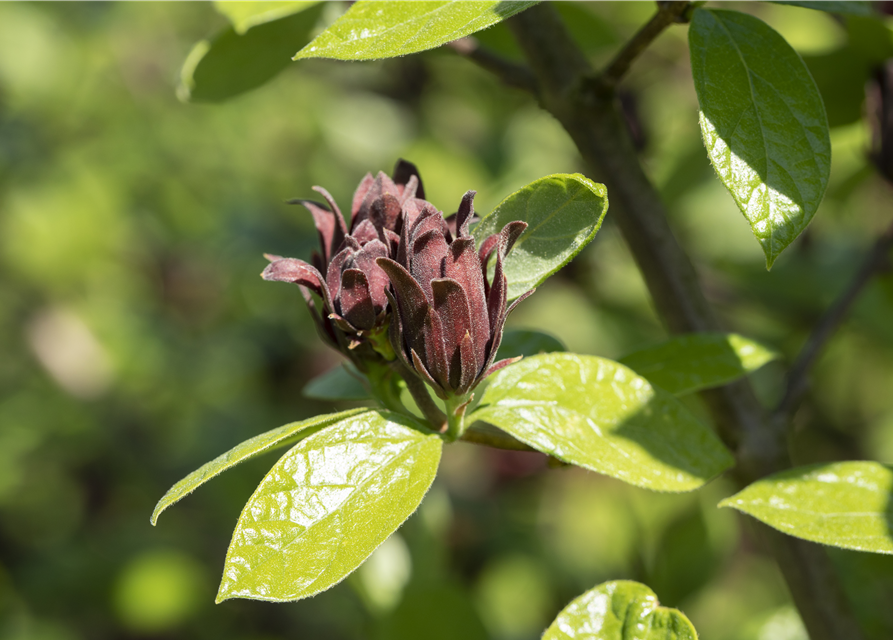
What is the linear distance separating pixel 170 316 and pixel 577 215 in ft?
8.04

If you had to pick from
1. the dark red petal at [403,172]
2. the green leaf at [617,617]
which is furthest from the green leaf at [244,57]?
the green leaf at [617,617]

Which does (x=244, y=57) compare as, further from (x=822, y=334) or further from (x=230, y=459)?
(x=822, y=334)

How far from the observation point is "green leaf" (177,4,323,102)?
3.04ft

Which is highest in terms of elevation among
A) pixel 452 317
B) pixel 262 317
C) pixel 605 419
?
pixel 452 317

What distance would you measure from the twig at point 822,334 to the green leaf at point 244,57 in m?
0.70

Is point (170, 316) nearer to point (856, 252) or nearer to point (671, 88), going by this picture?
point (671, 88)

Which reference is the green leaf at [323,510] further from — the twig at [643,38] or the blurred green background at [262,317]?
the blurred green background at [262,317]

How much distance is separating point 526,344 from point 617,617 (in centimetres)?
30

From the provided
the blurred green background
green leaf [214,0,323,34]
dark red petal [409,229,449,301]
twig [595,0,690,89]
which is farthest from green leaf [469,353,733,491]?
the blurred green background


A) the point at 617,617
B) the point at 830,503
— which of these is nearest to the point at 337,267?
the point at 617,617

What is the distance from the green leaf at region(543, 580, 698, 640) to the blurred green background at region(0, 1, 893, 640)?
0.72 m

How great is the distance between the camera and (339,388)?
2.78ft

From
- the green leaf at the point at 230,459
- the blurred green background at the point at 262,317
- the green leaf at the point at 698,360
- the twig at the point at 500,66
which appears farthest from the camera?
the blurred green background at the point at 262,317

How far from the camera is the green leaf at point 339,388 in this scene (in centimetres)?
82
